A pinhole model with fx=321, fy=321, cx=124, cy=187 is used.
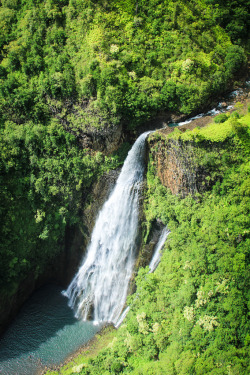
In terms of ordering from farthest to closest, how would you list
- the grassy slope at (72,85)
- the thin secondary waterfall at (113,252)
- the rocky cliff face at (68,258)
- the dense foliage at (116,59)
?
the rocky cliff face at (68,258)
the thin secondary waterfall at (113,252)
the grassy slope at (72,85)
the dense foliage at (116,59)

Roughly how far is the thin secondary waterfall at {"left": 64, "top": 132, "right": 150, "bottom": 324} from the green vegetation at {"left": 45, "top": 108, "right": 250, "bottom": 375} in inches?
111

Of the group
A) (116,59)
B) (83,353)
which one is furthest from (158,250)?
(116,59)

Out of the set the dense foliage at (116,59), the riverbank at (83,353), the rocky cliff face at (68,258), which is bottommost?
the riverbank at (83,353)

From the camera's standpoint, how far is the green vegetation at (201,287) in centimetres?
1686

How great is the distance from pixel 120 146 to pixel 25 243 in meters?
10.8

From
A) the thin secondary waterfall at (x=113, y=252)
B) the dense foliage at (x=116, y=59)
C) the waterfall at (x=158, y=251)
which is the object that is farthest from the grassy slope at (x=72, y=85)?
the waterfall at (x=158, y=251)

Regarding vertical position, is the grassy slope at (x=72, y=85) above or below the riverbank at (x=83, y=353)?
above

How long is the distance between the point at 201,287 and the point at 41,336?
1291 centimetres

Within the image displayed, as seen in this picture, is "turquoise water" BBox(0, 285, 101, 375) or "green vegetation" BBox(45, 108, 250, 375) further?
"turquoise water" BBox(0, 285, 101, 375)

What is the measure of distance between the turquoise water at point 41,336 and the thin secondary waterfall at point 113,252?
3.79 ft

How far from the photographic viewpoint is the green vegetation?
16.9 m

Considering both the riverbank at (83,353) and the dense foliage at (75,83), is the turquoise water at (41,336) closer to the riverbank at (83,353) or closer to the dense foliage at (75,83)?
the riverbank at (83,353)

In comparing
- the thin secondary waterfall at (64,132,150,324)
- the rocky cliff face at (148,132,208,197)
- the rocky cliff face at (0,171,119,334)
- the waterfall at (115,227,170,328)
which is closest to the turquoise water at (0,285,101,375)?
the rocky cliff face at (0,171,119,334)

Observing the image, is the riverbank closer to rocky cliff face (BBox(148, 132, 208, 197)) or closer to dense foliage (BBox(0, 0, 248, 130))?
rocky cliff face (BBox(148, 132, 208, 197))
